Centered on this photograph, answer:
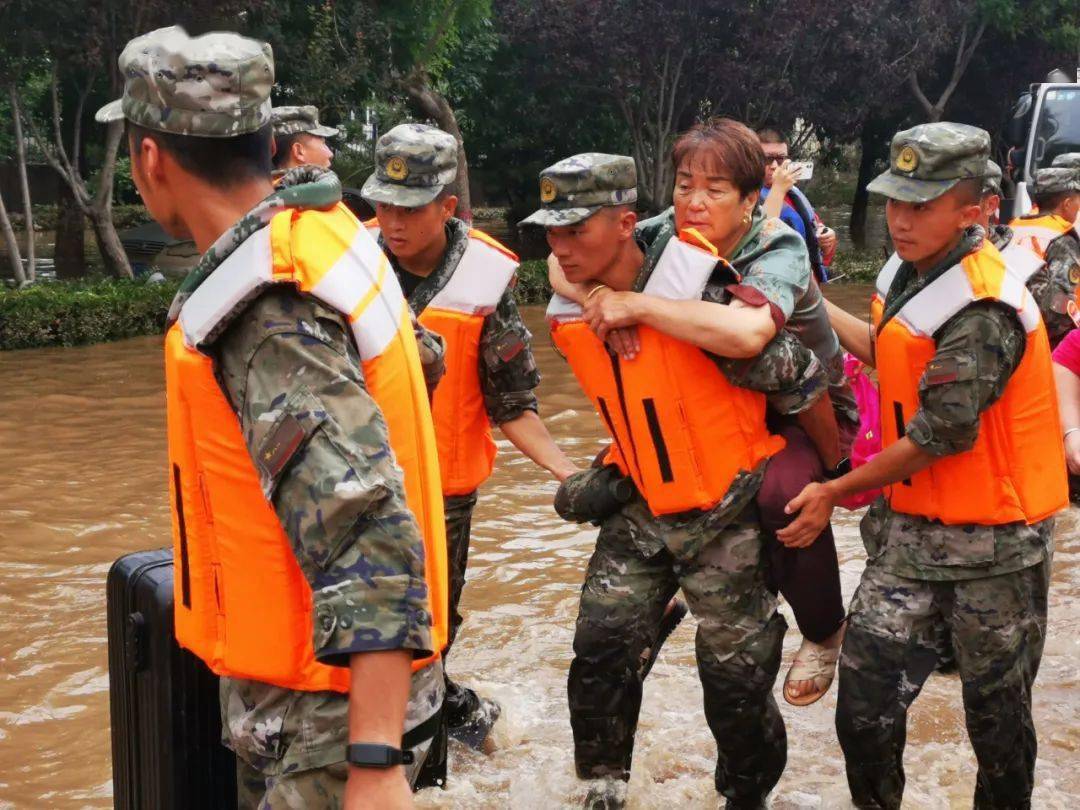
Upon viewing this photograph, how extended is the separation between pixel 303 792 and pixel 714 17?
23.2m

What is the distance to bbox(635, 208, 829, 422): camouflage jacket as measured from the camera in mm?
3824

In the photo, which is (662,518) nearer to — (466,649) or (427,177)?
(427,177)

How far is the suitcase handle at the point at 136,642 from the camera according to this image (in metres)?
2.74

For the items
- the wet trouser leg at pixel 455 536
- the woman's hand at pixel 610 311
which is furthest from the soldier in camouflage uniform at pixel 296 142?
the woman's hand at pixel 610 311

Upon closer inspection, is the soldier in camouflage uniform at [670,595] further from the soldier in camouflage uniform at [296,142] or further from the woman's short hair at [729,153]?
the soldier in camouflage uniform at [296,142]

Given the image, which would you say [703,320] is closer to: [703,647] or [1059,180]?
[703,647]

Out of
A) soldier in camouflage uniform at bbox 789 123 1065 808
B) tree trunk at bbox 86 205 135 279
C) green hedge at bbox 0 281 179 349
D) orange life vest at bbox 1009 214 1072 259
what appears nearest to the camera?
soldier in camouflage uniform at bbox 789 123 1065 808

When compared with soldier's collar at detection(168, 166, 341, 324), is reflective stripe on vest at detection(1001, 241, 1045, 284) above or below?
below

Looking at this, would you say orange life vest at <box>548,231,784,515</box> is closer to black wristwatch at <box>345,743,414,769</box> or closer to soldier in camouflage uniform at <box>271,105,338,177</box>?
soldier in camouflage uniform at <box>271,105,338,177</box>

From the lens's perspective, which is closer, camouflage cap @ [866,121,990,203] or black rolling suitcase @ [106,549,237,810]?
black rolling suitcase @ [106,549,237,810]

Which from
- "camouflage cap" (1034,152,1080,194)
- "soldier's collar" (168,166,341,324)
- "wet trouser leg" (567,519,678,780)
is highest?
"soldier's collar" (168,166,341,324)

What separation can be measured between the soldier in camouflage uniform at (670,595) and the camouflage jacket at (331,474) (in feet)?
5.77

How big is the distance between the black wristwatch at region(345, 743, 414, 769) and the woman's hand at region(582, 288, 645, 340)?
1.95 meters

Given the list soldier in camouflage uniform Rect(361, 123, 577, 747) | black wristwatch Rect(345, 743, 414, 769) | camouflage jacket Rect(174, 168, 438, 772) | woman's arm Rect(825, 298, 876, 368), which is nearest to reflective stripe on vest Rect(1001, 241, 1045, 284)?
woman's arm Rect(825, 298, 876, 368)
